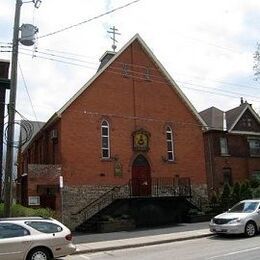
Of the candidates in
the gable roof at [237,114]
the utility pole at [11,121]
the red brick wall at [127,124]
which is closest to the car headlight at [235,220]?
the utility pole at [11,121]

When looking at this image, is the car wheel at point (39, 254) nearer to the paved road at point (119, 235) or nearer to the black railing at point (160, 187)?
the paved road at point (119, 235)

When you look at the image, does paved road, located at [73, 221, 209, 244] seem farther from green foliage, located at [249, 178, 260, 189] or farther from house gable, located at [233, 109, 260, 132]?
house gable, located at [233, 109, 260, 132]

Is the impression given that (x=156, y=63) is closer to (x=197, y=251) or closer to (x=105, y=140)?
(x=105, y=140)

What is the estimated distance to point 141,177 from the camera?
99.8 ft

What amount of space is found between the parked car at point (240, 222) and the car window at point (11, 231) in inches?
357

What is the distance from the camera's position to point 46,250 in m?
14.7

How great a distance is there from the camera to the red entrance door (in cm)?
→ 3011

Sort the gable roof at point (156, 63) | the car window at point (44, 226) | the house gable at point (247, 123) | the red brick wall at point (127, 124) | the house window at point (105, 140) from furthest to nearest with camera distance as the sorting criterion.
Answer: the house gable at point (247, 123), the house window at point (105, 140), the gable roof at point (156, 63), the red brick wall at point (127, 124), the car window at point (44, 226)

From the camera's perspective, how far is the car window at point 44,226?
48.8 ft

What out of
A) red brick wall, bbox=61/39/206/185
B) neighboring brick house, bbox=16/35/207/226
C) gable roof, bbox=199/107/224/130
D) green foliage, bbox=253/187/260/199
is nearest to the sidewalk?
neighboring brick house, bbox=16/35/207/226

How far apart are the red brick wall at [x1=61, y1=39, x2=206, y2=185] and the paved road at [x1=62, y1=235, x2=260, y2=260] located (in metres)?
10.0

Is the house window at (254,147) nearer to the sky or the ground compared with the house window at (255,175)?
nearer to the sky

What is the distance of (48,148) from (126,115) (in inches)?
217

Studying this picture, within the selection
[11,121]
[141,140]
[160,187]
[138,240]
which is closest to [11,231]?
[11,121]
